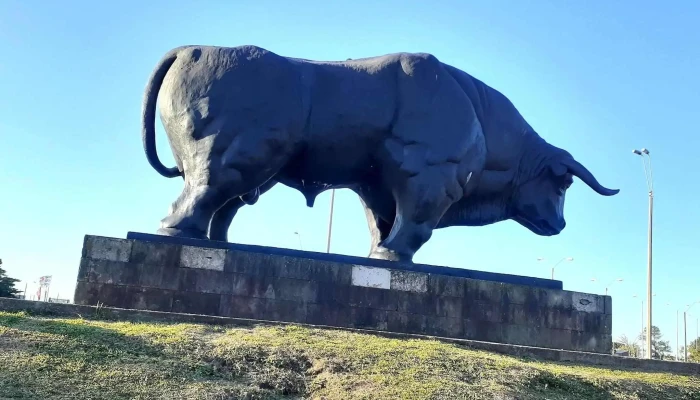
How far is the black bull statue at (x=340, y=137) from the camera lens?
990cm

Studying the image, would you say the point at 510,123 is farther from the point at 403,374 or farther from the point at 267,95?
the point at 403,374

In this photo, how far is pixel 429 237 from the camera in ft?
34.7

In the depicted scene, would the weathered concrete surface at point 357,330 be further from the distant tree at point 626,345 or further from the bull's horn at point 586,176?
the distant tree at point 626,345

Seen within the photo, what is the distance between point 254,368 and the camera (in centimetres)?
665

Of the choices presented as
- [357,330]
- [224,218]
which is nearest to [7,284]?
[224,218]

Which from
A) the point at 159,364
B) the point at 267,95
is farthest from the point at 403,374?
the point at 267,95

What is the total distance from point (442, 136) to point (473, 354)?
372 centimetres

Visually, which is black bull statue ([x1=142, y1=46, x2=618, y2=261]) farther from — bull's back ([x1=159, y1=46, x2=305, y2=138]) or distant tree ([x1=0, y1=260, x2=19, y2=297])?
distant tree ([x1=0, y1=260, x2=19, y2=297])

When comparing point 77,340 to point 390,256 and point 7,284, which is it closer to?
point 390,256

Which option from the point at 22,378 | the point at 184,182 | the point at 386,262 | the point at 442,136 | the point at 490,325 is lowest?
the point at 22,378

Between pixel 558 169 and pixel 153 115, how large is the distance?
21.5ft

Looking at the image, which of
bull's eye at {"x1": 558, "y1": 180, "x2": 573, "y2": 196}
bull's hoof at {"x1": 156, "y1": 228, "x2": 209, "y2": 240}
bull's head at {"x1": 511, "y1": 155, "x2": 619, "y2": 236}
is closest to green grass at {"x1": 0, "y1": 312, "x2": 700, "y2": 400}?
bull's hoof at {"x1": 156, "y1": 228, "x2": 209, "y2": 240}

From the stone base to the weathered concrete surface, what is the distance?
68 cm

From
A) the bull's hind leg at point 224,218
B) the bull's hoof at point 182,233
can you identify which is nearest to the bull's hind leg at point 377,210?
the bull's hind leg at point 224,218
